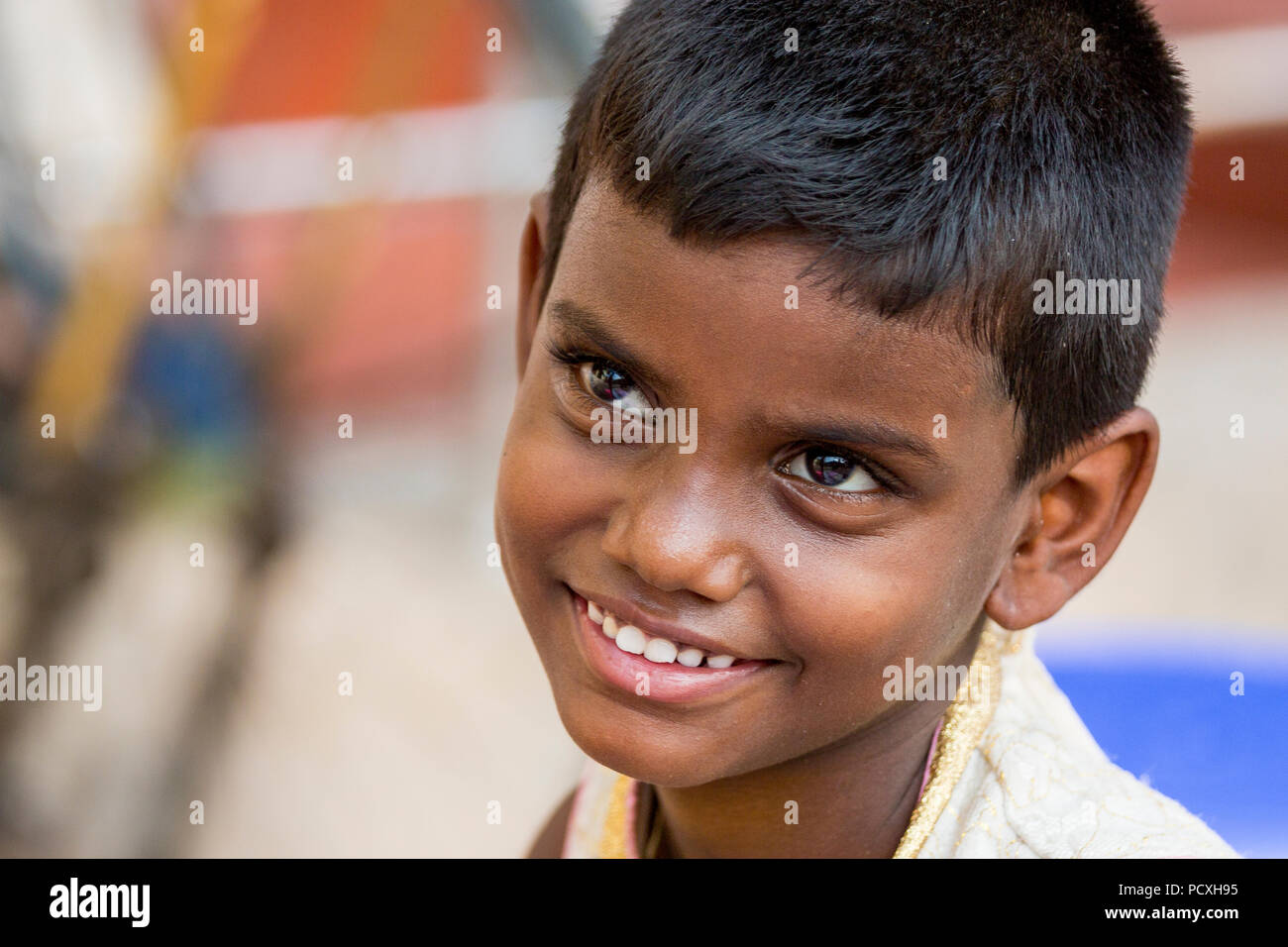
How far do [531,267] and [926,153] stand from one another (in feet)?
1.22

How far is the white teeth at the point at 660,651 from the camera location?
2.62ft

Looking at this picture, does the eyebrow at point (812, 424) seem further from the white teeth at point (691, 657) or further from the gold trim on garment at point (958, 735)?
the gold trim on garment at point (958, 735)

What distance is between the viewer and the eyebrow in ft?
2.35

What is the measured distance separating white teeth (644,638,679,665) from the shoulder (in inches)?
11.3

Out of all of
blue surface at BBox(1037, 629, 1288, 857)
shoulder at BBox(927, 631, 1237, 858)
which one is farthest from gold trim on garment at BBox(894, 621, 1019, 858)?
blue surface at BBox(1037, 629, 1288, 857)

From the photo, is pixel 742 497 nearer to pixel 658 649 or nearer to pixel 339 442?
pixel 658 649

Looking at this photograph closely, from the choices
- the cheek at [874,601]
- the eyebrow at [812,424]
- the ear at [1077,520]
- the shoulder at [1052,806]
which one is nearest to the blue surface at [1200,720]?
the shoulder at [1052,806]

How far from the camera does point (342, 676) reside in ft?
6.84

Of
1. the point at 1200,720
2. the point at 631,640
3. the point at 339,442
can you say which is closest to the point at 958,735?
the point at 631,640

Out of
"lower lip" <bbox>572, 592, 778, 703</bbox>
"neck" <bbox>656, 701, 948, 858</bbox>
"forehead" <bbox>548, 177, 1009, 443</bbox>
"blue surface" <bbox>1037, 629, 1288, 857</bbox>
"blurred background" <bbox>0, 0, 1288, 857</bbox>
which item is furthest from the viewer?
"blurred background" <bbox>0, 0, 1288, 857</bbox>

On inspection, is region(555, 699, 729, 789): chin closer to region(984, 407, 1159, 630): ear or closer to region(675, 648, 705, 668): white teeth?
region(675, 648, 705, 668): white teeth

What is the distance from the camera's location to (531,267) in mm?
1006

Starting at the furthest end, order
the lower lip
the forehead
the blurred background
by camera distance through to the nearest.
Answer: the blurred background → the lower lip → the forehead
